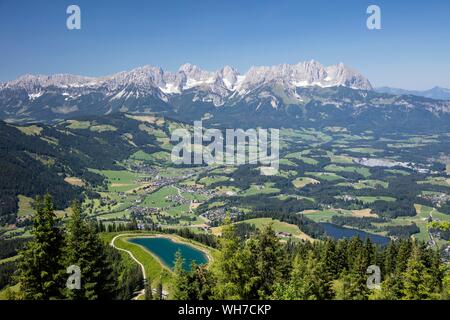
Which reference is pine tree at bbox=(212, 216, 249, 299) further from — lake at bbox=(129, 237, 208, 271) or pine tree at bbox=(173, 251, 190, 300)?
lake at bbox=(129, 237, 208, 271)

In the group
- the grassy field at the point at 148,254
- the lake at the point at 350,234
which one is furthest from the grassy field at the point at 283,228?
the grassy field at the point at 148,254

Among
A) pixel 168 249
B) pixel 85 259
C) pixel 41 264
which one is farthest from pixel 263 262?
pixel 168 249

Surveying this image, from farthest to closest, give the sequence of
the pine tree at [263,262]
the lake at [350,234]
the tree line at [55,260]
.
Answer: the lake at [350,234] → the pine tree at [263,262] → the tree line at [55,260]

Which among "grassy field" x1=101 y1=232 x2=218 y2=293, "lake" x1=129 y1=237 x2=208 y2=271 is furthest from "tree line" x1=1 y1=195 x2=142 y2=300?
"lake" x1=129 y1=237 x2=208 y2=271

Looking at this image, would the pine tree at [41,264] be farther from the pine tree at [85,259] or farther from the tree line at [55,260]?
the pine tree at [85,259]

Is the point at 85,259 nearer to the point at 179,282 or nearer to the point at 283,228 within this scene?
the point at 179,282

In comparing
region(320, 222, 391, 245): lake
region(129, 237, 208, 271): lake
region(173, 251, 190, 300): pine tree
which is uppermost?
region(173, 251, 190, 300): pine tree
